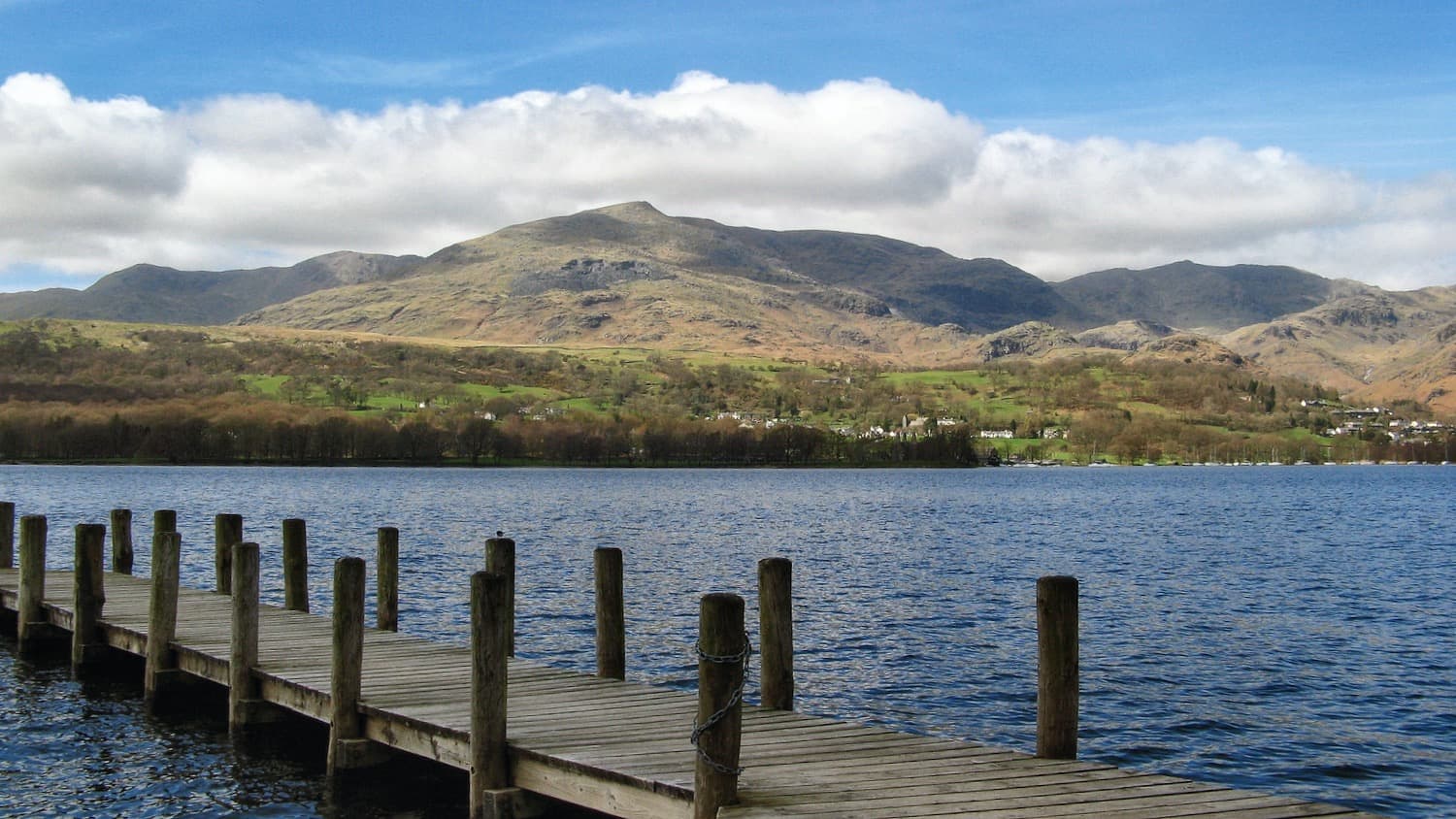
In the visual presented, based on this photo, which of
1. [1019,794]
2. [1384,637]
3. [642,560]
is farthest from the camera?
[642,560]

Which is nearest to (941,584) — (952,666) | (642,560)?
(642,560)

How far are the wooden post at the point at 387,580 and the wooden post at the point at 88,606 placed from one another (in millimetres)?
5006

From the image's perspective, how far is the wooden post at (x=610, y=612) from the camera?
17453mm

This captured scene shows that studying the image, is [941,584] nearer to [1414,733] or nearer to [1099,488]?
[1414,733]

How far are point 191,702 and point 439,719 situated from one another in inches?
337

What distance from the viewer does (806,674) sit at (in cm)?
2578

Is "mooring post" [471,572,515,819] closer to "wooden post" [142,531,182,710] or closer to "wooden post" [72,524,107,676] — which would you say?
"wooden post" [142,531,182,710]

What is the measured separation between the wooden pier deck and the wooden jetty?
3cm

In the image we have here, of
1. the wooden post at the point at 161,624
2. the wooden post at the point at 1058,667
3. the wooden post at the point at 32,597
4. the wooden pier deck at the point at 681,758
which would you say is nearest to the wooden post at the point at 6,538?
the wooden post at the point at 32,597

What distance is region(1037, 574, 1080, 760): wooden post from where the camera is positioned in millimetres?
12555

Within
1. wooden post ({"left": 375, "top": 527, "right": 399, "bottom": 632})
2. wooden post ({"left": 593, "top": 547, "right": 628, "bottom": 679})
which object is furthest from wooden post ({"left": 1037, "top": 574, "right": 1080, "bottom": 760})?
wooden post ({"left": 375, "top": 527, "right": 399, "bottom": 632})

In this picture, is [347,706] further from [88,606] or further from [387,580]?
[88,606]

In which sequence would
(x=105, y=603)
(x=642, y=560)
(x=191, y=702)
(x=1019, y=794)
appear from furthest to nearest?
1. (x=642, y=560)
2. (x=105, y=603)
3. (x=191, y=702)
4. (x=1019, y=794)

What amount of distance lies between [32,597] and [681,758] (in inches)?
723
